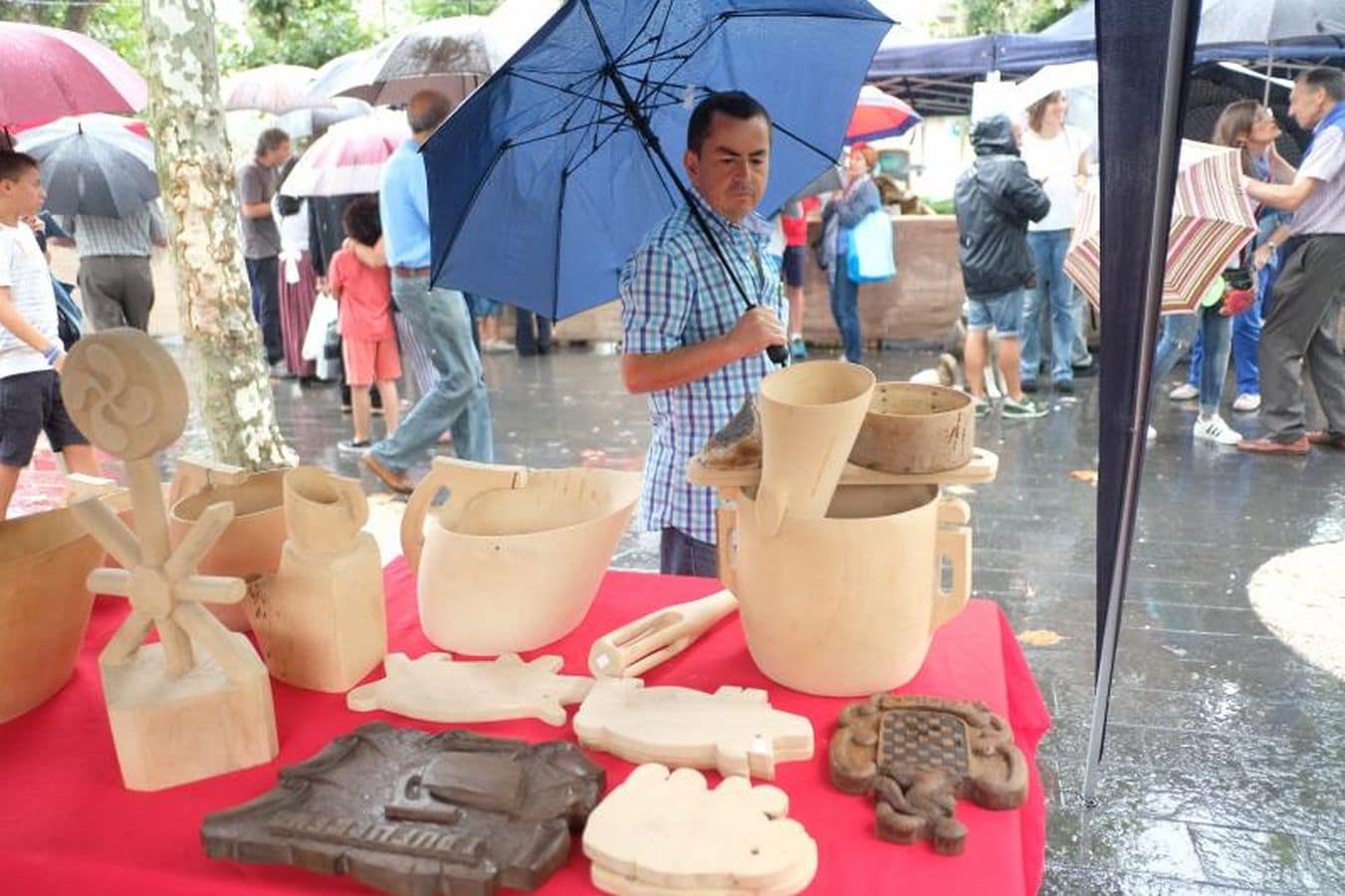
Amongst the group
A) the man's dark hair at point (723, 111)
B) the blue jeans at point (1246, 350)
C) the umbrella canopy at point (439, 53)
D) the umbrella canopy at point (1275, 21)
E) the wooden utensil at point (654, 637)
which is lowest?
the blue jeans at point (1246, 350)

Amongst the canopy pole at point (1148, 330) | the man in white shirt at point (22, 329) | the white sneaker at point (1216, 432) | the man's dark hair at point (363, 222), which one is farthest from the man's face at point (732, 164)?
the white sneaker at point (1216, 432)

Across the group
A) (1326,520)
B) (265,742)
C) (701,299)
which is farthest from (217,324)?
(1326,520)

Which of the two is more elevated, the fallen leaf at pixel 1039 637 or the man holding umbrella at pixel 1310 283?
the man holding umbrella at pixel 1310 283

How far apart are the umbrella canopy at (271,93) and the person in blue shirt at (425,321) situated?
19.3 feet

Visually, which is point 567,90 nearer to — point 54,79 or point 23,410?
point 54,79

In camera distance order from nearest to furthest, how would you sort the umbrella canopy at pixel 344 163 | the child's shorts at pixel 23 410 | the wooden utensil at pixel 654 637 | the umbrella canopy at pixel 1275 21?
the wooden utensil at pixel 654 637
the child's shorts at pixel 23 410
the umbrella canopy at pixel 1275 21
the umbrella canopy at pixel 344 163

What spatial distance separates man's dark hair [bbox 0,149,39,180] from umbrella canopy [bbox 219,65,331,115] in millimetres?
6321

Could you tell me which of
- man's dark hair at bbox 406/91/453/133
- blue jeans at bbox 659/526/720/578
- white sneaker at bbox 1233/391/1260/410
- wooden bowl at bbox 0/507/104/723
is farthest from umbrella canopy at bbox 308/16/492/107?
white sneaker at bbox 1233/391/1260/410

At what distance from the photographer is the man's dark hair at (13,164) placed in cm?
351

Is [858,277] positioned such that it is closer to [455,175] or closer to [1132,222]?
[455,175]

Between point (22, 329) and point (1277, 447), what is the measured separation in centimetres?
560

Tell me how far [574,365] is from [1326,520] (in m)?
5.29

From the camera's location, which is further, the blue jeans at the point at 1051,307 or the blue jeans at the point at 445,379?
the blue jeans at the point at 1051,307

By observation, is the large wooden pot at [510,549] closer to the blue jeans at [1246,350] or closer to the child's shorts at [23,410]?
the child's shorts at [23,410]
